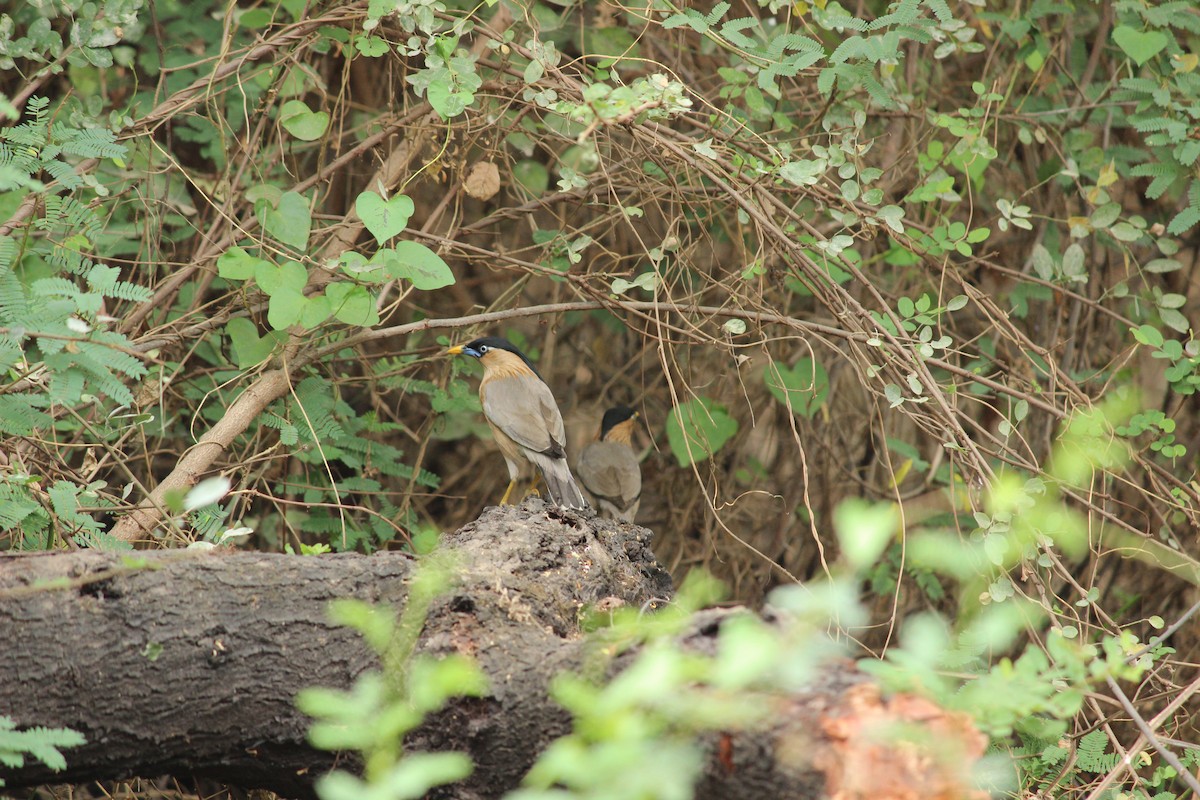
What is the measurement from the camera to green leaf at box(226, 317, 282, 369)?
3.91 meters

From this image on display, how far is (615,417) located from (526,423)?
0.60 meters

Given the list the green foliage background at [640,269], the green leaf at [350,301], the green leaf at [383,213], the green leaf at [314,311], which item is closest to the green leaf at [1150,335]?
the green foliage background at [640,269]

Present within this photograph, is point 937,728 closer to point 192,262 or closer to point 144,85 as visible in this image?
point 192,262

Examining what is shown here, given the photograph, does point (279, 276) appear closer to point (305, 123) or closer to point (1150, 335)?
point (305, 123)

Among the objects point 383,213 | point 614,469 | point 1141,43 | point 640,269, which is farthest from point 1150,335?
point 383,213

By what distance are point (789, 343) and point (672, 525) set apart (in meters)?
1.14

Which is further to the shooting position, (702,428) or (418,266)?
(702,428)

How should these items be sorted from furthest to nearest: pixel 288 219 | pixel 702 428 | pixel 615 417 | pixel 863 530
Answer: pixel 615 417
pixel 702 428
pixel 288 219
pixel 863 530

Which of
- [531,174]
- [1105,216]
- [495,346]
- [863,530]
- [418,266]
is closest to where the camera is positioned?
[863,530]

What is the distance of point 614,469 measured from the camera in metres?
5.43

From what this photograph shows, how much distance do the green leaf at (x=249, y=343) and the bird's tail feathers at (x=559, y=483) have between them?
1.58m

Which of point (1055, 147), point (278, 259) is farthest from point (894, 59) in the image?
point (278, 259)

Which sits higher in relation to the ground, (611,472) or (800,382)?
(800,382)

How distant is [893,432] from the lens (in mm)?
5809
